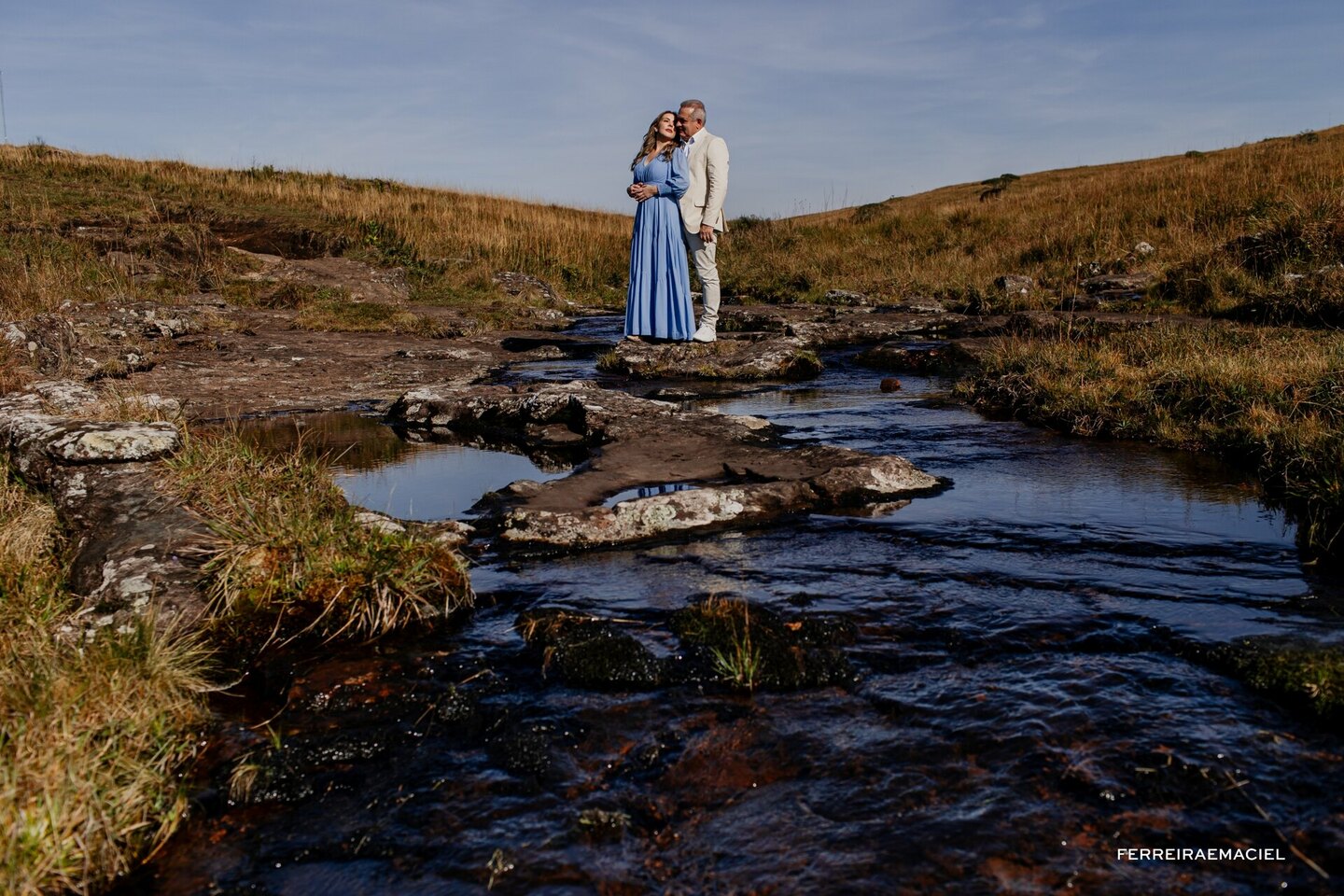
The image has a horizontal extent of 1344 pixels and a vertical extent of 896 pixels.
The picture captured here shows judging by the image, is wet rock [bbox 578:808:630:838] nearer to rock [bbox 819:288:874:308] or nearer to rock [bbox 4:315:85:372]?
rock [bbox 4:315:85:372]

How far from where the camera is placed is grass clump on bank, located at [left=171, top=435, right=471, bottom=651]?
12.3ft

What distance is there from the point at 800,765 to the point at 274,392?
28.3 feet

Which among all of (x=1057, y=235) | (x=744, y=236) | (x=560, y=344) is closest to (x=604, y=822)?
(x=560, y=344)

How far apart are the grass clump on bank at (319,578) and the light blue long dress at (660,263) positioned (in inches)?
310

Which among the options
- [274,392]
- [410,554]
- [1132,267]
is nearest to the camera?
[410,554]

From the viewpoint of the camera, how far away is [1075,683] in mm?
3145

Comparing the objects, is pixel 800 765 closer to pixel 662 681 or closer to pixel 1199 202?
pixel 662 681

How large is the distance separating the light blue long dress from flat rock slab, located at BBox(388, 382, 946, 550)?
399cm

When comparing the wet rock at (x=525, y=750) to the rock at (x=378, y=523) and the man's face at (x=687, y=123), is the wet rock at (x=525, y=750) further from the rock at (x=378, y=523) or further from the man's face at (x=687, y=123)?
the man's face at (x=687, y=123)

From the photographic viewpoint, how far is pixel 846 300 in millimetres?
18438

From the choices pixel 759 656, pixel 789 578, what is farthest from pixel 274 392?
pixel 759 656

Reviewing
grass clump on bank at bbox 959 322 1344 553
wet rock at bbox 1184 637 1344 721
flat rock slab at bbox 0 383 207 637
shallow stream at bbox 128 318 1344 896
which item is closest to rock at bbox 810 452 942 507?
shallow stream at bbox 128 318 1344 896

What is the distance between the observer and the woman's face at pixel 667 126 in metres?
10.8

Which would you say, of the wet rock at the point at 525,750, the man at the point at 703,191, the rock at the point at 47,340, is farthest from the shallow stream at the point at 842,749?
the man at the point at 703,191
